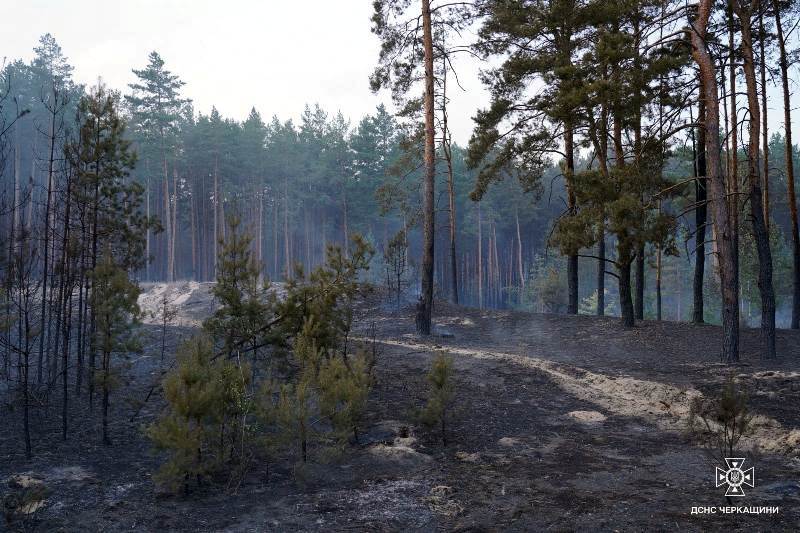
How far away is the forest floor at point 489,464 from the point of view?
569 cm

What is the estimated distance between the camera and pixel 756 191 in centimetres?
1298

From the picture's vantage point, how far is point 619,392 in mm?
10539

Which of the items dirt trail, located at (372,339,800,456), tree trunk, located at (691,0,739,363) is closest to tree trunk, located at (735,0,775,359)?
tree trunk, located at (691,0,739,363)

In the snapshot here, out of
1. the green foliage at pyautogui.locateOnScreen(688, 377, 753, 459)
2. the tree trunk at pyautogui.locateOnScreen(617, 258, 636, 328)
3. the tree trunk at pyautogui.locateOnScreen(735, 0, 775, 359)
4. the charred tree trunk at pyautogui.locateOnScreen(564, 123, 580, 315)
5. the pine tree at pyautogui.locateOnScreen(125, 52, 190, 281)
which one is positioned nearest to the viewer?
the green foliage at pyautogui.locateOnScreen(688, 377, 753, 459)

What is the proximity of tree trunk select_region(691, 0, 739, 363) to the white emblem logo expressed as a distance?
6517 mm

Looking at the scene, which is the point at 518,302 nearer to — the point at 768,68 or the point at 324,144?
the point at 324,144

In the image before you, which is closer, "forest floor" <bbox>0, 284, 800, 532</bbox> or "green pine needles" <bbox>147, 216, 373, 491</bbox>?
"forest floor" <bbox>0, 284, 800, 532</bbox>

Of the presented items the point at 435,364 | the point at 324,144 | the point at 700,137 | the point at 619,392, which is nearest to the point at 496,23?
the point at 700,137

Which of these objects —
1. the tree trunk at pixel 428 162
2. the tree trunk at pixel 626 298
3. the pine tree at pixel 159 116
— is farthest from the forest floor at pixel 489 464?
the pine tree at pixel 159 116

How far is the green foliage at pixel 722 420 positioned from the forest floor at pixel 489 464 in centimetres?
23

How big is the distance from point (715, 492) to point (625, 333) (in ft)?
36.5

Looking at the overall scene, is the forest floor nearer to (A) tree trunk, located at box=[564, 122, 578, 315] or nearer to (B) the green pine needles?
(B) the green pine needles

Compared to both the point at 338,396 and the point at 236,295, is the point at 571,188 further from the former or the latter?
the point at 338,396

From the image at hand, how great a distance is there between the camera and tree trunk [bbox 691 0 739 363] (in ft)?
39.5
